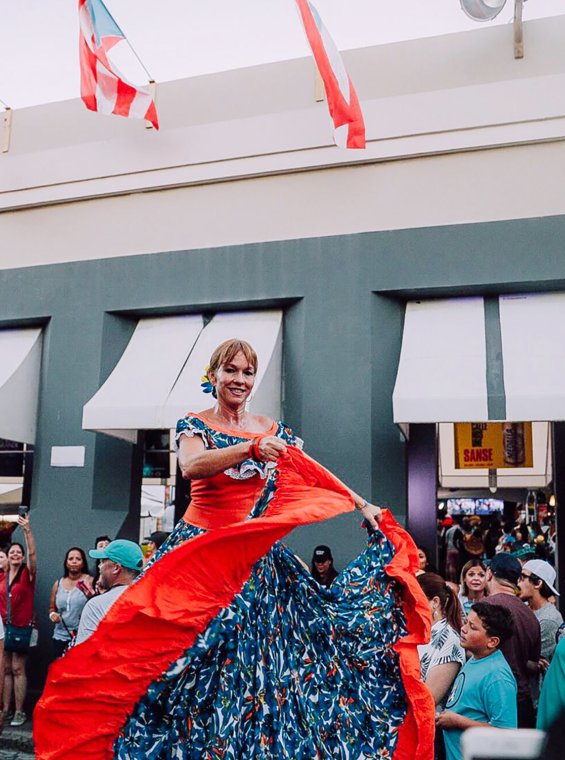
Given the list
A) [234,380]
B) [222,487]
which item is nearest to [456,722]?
[222,487]

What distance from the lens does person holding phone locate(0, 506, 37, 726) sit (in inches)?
298

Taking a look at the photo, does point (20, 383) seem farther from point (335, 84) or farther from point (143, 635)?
point (143, 635)

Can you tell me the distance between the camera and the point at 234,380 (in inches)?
143

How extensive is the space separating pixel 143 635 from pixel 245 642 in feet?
1.40

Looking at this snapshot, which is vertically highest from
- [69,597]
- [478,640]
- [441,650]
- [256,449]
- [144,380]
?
[144,380]

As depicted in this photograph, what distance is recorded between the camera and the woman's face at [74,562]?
25.6 ft

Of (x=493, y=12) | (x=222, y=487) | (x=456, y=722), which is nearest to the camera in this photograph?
(x=222, y=487)

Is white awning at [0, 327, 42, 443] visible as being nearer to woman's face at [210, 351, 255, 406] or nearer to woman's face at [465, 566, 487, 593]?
woman's face at [465, 566, 487, 593]

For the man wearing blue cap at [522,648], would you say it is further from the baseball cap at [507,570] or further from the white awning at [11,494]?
the white awning at [11,494]

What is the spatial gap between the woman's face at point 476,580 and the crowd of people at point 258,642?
2316mm

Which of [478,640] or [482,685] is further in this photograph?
[478,640]

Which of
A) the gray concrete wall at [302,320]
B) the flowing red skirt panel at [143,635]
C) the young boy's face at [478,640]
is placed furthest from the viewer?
the gray concrete wall at [302,320]

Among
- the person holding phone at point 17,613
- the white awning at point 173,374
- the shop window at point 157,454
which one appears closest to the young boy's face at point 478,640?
the white awning at point 173,374

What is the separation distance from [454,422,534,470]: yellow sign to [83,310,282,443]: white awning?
439cm
